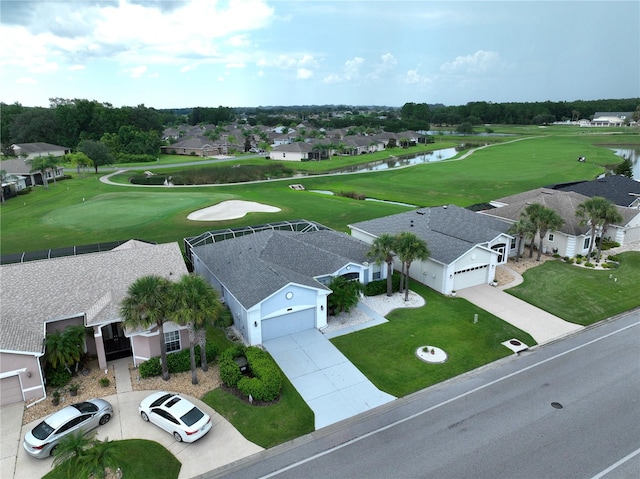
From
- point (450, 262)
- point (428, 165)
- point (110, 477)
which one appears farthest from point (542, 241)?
point (428, 165)

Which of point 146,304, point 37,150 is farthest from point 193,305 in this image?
point 37,150

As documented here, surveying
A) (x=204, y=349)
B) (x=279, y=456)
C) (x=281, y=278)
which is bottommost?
(x=279, y=456)

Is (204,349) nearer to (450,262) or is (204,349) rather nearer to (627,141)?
(450,262)

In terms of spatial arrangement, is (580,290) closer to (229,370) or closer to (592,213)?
(592,213)

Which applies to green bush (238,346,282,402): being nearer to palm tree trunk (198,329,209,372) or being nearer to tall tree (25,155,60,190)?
palm tree trunk (198,329,209,372)

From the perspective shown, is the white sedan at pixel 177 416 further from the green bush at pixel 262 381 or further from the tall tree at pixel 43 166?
the tall tree at pixel 43 166

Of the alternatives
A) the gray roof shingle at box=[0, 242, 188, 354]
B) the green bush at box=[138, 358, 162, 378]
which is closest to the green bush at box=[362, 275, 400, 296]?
the gray roof shingle at box=[0, 242, 188, 354]

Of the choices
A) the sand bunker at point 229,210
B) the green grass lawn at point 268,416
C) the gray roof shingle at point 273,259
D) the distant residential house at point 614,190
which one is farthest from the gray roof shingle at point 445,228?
the sand bunker at point 229,210

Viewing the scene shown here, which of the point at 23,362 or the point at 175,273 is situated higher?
the point at 175,273
